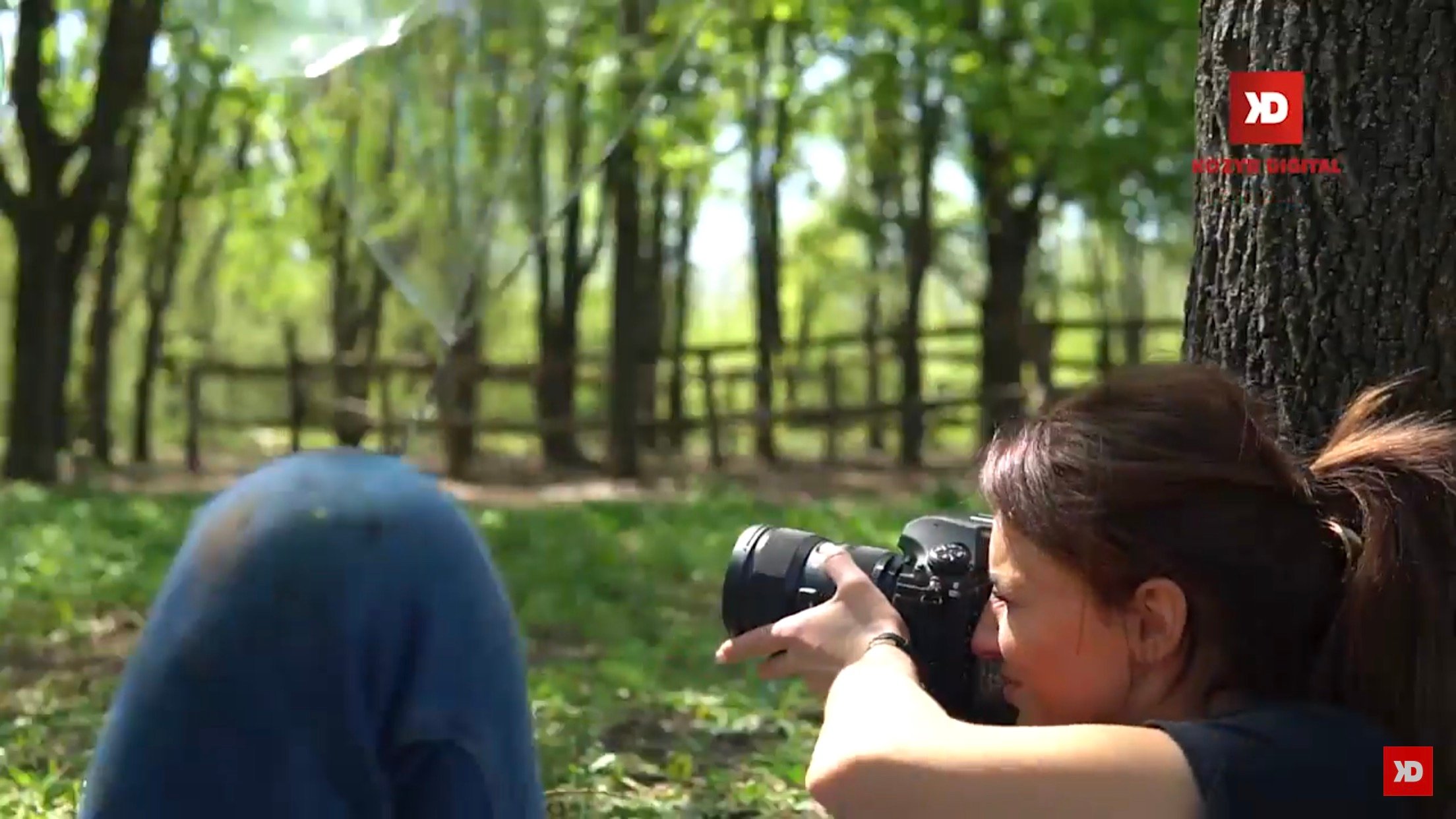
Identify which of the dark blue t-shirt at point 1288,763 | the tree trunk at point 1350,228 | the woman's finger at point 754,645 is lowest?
the dark blue t-shirt at point 1288,763

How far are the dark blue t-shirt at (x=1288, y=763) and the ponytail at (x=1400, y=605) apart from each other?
0.18 ft

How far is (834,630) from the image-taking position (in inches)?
62.6

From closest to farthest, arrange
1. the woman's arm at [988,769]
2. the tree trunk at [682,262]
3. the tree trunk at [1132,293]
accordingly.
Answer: the woman's arm at [988,769] → the tree trunk at [1132,293] → the tree trunk at [682,262]

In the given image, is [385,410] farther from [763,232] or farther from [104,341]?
[763,232]

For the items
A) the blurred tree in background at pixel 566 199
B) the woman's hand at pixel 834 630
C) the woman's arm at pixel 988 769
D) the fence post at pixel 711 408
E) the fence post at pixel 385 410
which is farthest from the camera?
the fence post at pixel 385 410

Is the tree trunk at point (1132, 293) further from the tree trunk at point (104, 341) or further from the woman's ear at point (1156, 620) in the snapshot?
the woman's ear at point (1156, 620)

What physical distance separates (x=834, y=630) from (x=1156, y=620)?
12.7 inches

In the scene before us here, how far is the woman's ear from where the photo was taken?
1.44 metres

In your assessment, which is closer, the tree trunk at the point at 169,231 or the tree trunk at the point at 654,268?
the tree trunk at the point at 169,231

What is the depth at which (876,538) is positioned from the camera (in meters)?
6.46

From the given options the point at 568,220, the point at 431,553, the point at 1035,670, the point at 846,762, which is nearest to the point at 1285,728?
the point at 1035,670

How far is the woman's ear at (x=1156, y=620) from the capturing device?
1.44 meters

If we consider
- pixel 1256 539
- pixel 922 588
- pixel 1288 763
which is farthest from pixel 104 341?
pixel 1288 763

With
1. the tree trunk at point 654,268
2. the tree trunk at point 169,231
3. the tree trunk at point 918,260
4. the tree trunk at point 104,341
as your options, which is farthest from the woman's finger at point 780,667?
the tree trunk at point 169,231
